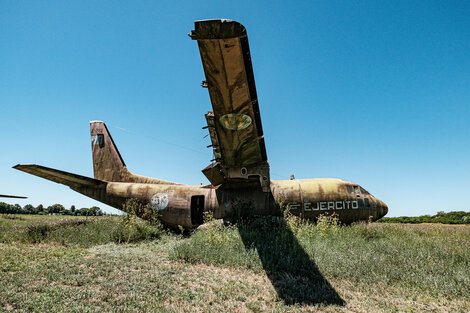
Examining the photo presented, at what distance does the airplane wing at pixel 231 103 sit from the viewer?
16.5ft

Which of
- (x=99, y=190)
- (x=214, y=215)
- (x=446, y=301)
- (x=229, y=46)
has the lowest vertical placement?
(x=446, y=301)

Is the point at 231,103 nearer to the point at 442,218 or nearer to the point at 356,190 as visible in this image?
the point at 356,190

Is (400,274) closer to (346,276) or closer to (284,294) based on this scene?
(346,276)

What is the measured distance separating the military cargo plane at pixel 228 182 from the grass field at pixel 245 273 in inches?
51.3

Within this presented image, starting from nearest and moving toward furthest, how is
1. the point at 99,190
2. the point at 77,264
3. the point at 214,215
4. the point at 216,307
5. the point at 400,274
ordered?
the point at 216,307 < the point at 400,274 < the point at 77,264 < the point at 214,215 < the point at 99,190

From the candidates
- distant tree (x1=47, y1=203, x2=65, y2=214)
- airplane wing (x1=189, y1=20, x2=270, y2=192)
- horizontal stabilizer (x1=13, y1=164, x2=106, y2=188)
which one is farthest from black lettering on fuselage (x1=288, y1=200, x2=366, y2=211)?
distant tree (x1=47, y1=203, x2=65, y2=214)

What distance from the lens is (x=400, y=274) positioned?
20.5ft

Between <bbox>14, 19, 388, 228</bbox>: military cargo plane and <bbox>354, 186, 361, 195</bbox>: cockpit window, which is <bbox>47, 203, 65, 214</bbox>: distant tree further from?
<bbox>354, 186, 361, 195</bbox>: cockpit window

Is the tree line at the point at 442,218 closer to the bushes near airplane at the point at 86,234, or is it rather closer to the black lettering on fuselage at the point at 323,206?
the black lettering on fuselage at the point at 323,206

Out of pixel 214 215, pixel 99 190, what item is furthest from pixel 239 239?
pixel 99 190

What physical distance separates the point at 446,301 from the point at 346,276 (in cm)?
199

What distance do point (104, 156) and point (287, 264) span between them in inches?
502

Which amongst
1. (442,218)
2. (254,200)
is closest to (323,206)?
(254,200)

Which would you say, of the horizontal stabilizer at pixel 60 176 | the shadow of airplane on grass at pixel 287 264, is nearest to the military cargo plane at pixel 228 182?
the horizontal stabilizer at pixel 60 176
